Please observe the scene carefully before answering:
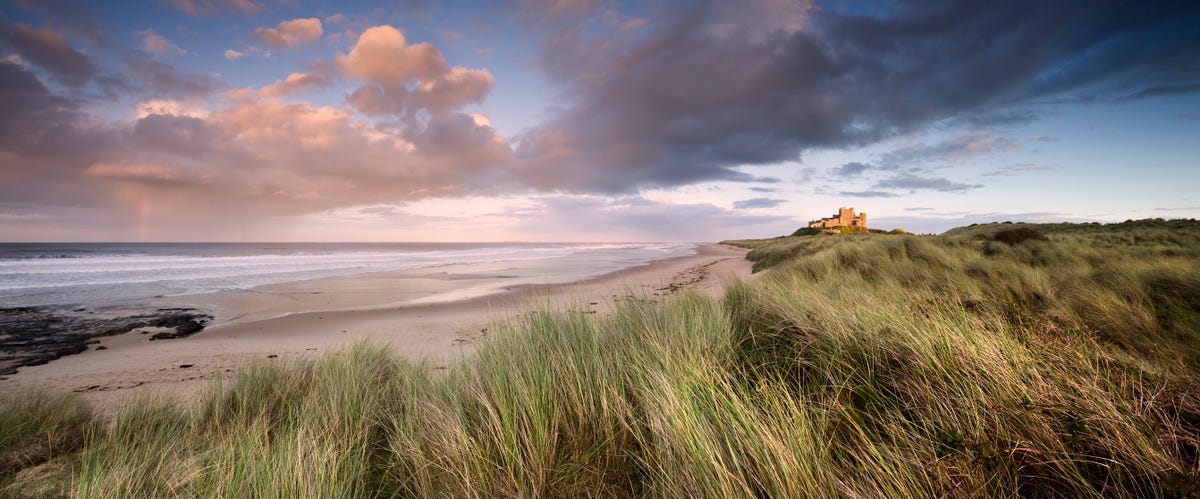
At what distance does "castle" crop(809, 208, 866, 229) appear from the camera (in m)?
46.8

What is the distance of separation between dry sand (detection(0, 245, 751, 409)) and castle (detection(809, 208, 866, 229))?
36.2 m

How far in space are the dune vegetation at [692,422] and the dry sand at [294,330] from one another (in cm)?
99

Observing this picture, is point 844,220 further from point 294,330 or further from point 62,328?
point 62,328

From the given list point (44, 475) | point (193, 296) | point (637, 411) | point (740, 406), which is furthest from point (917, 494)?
point (193, 296)

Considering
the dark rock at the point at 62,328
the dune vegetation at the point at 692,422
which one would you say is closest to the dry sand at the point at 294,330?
the dark rock at the point at 62,328

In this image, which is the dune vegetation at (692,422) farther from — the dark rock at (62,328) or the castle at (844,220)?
the castle at (844,220)

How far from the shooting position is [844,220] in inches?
1921

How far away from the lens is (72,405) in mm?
3766

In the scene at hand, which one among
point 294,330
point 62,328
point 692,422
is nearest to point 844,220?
point 294,330

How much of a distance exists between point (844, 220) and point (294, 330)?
5252 cm

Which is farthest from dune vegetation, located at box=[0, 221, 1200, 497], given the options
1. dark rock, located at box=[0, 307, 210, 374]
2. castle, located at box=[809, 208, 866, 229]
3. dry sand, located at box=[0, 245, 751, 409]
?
castle, located at box=[809, 208, 866, 229]

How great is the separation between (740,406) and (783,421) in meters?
0.21

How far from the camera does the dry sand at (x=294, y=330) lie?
5.99 metres

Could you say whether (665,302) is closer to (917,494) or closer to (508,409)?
(508,409)
